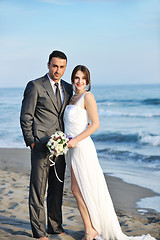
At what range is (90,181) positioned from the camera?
12.8 ft

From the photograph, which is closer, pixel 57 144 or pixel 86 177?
pixel 57 144

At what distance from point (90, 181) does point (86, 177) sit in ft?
0.22

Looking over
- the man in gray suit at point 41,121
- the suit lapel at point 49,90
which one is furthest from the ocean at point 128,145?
the suit lapel at point 49,90

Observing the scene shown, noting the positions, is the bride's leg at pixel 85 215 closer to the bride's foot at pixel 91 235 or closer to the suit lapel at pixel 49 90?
the bride's foot at pixel 91 235

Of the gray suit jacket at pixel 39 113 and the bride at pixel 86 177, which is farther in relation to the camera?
the bride at pixel 86 177

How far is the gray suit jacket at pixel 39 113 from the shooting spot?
3775mm

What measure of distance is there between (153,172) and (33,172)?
18.2 ft

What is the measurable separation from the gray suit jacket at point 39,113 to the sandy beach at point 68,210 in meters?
1.18

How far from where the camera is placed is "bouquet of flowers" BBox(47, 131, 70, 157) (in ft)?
11.7

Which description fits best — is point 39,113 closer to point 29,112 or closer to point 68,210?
point 29,112

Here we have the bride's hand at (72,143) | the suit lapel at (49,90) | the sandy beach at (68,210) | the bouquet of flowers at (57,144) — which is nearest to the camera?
the bouquet of flowers at (57,144)

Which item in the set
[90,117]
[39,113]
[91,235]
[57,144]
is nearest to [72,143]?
[57,144]

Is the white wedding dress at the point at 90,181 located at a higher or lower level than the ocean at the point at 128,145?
higher

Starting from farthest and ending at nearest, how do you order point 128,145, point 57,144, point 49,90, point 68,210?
point 128,145 < point 68,210 < point 49,90 < point 57,144
